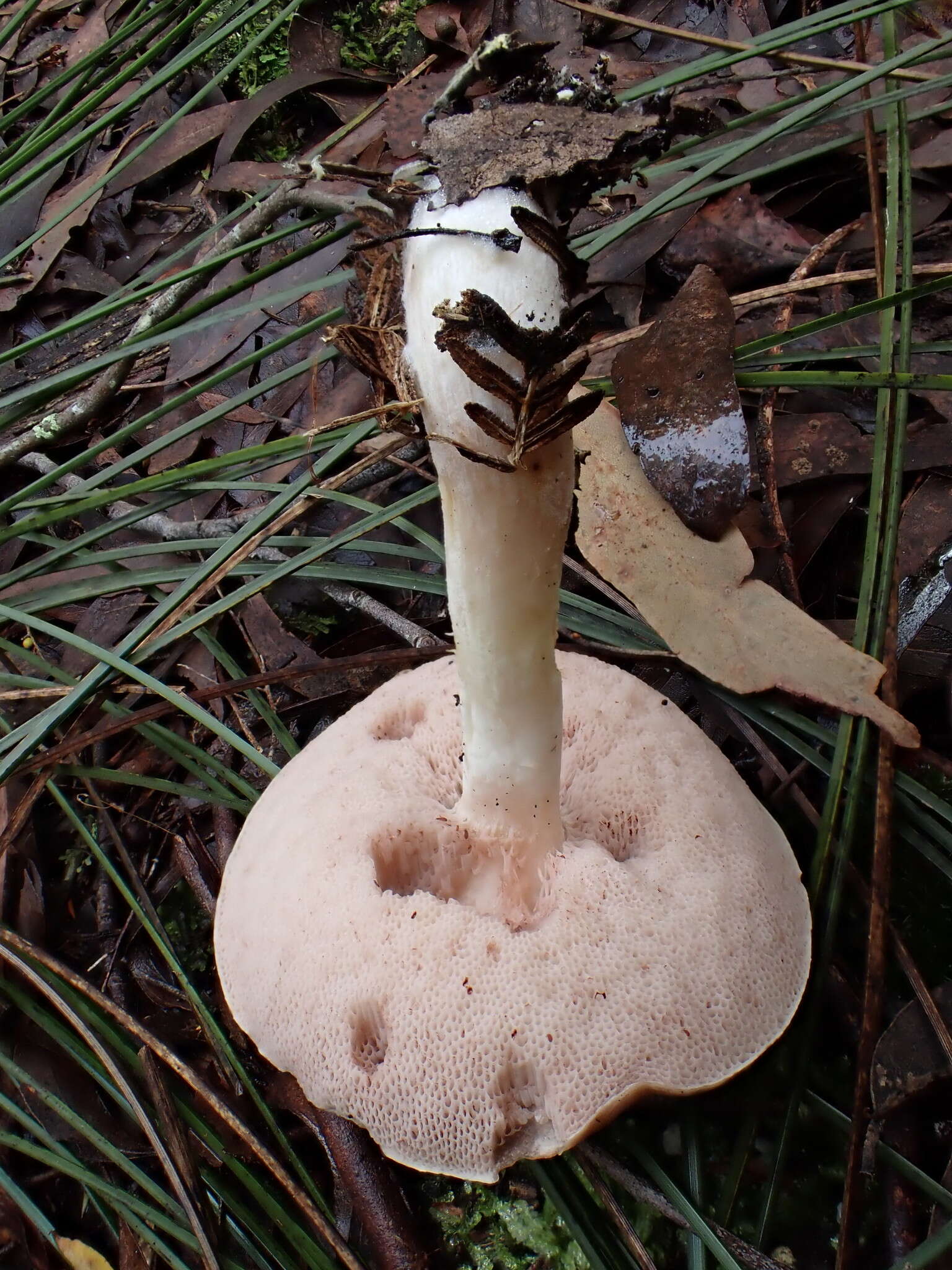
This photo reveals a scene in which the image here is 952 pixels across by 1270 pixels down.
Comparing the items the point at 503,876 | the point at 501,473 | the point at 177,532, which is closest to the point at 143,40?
the point at 177,532

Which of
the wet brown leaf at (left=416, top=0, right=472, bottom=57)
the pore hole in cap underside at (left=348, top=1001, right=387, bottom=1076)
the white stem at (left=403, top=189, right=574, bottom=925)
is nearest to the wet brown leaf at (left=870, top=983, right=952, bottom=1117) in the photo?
the white stem at (left=403, top=189, right=574, bottom=925)

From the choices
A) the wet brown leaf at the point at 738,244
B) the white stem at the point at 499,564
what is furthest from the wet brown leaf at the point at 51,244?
the white stem at the point at 499,564

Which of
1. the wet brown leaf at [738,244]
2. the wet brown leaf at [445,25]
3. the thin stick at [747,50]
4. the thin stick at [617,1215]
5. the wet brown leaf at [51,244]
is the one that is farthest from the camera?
the wet brown leaf at [51,244]

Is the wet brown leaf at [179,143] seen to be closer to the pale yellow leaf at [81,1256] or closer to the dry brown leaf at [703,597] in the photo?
the dry brown leaf at [703,597]

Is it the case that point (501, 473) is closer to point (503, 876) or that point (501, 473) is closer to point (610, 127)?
point (610, 127)

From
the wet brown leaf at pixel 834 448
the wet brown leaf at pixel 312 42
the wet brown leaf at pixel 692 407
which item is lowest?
the wet brown leaf at pixel 834 448

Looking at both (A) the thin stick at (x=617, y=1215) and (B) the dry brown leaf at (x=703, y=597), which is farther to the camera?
(B) the dry brown leaf at (x=703, y=597)

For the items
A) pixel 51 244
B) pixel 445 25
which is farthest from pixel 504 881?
pixel 51 244
